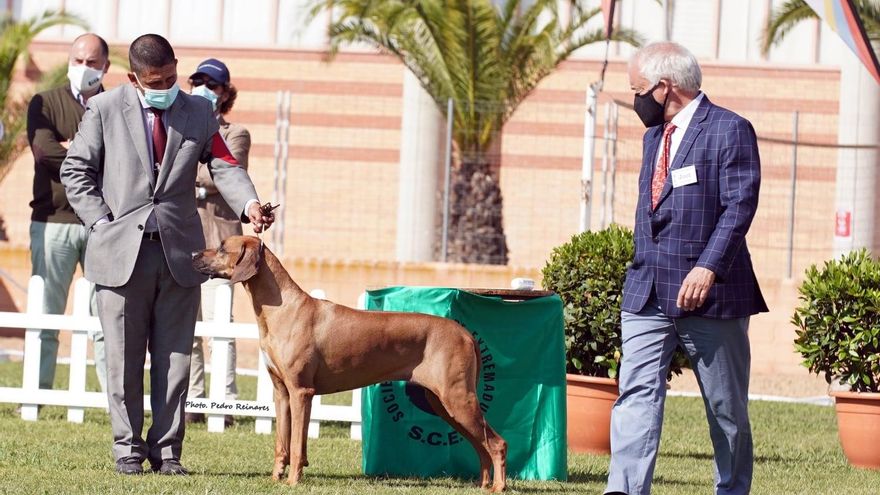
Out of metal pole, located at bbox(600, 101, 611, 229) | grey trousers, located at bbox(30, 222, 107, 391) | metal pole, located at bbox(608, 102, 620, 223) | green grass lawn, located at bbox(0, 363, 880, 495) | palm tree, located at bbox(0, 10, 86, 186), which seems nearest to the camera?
green grass lawn, located at bbox(0, 363, 880, 495)

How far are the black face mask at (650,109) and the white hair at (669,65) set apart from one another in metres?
0.07

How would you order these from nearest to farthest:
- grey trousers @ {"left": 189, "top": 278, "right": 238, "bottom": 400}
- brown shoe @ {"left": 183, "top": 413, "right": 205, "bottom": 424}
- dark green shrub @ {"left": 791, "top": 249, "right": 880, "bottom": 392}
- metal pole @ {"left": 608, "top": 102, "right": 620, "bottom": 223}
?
dark green shrub @ {"left": 791, "top": 249, "right": 880, "bottom": 392} → grey trousers @ {"left": 189, "top": 278, "right": 238, "bottom": 400} → brown shoe @ {"left": 183, "top": 413, "right": 205, "bottom": 424} → metal pole @ {"left": 608, "top": 102, "right": 620, "bottom": 223}

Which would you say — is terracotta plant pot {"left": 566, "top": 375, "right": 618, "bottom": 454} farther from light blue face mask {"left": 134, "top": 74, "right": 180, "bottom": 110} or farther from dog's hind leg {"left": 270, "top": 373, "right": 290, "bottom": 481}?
light blue face mask {"left": 134, "top": 74, "right": 180, "bottom": 110}

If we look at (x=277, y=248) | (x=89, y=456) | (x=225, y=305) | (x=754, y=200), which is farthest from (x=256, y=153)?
(x=754, y=200)

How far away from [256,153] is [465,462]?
17.6m

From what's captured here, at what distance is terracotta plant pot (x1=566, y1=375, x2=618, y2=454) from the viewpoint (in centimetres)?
884

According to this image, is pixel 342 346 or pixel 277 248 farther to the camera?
pixel 277 248

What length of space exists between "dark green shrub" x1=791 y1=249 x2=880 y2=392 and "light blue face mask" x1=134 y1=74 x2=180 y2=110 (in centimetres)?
406

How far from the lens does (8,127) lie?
Answer: 70.8ft

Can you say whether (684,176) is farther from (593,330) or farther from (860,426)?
(860,426)

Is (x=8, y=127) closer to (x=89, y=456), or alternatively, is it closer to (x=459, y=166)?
Answer: (x=459, y=166)

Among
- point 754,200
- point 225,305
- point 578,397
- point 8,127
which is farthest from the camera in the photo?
point 8,127

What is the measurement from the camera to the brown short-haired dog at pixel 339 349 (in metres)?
6.87

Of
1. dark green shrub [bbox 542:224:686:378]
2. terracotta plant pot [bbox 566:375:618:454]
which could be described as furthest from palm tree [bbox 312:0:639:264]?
terracotta plant pot [bbox 566:375:618:454]
